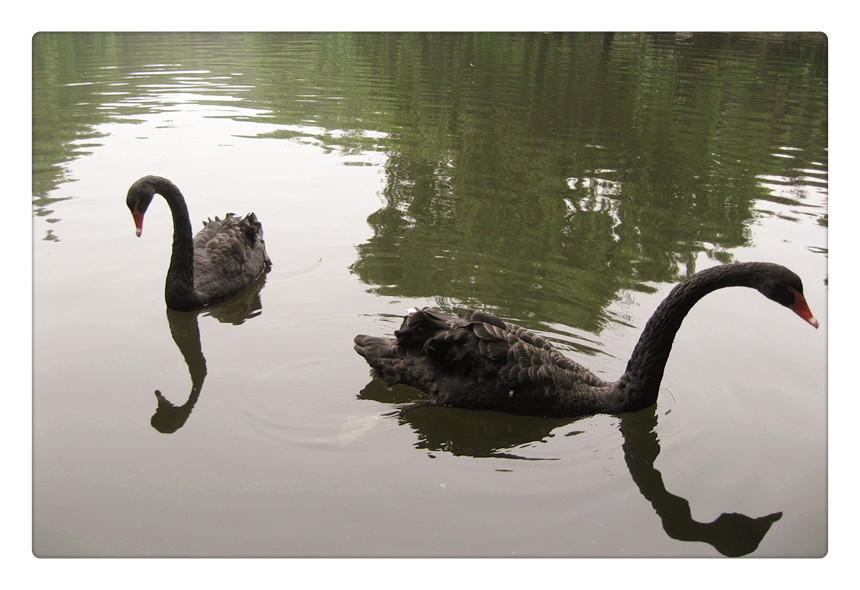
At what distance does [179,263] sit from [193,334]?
529 millimetres

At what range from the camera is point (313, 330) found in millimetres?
5559

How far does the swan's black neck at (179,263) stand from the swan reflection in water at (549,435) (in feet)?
5.67

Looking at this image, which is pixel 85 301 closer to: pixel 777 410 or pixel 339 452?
pixel 339 452

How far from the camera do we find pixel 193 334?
5.67 meters

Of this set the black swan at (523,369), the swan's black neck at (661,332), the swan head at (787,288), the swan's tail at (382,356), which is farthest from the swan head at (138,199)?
the swan head at (787,288)

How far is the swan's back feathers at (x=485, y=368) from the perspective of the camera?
4531mm

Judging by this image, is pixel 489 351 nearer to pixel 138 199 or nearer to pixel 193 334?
pixel 193 334

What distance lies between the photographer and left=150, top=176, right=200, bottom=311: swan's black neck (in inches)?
229

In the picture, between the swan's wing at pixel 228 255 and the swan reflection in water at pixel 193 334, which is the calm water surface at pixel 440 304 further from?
the swan's wing at pixel 228 255

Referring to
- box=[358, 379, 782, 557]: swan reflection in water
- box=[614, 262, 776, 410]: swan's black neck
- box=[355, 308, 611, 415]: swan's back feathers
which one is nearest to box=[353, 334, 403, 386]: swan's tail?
box=[355, 308, 611, 415]: swan's back feathers

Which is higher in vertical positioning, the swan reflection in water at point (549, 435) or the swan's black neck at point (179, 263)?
the swan's black neck at point (179, 263)

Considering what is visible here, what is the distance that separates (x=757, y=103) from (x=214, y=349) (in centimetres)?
673

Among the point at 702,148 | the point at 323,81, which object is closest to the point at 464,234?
the point at 702,148

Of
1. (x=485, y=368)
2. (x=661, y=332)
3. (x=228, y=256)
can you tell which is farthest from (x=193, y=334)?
(x=661, y=332)
